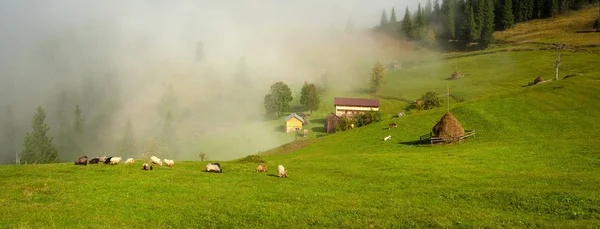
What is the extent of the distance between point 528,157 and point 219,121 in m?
136

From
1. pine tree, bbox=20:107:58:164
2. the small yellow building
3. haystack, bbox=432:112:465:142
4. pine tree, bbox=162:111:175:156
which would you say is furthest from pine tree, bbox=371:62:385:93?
pine tree, bbox=20:107:58:164

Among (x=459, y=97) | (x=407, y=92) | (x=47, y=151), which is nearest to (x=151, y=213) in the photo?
(x=459, y=97)

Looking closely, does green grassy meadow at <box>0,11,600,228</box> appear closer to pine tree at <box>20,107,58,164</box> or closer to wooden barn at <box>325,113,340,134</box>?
wooden barn at <box>325,113,340,134</box>

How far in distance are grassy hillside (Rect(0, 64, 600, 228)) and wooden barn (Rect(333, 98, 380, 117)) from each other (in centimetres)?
8788

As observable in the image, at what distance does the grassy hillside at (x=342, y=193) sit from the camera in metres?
18.4

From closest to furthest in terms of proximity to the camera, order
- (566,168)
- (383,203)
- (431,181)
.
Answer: (383,203)
(431,181)
(566,168)

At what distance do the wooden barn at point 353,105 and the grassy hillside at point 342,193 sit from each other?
87.9 m

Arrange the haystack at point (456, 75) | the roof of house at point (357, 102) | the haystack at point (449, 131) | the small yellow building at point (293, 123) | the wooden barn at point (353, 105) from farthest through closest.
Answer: the haystack at point (456, 75)
the roof of house at point (357, 102)
the wooden barn at point (353, 105)
the small yellow building at point (293, 123)
the haystack at point (449, 131)

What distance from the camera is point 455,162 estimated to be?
137 ft

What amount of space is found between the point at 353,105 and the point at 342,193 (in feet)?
380

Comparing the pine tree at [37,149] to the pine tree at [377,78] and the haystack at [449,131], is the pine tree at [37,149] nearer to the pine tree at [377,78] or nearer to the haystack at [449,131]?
the haystack at [449,131]

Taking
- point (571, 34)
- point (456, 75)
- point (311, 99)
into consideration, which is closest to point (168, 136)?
point (311, 99)

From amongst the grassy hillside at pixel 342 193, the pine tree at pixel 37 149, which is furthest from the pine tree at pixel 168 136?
the grassy hillside at pixel 342 193

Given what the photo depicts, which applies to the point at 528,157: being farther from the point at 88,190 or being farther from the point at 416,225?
the point at 88,190
